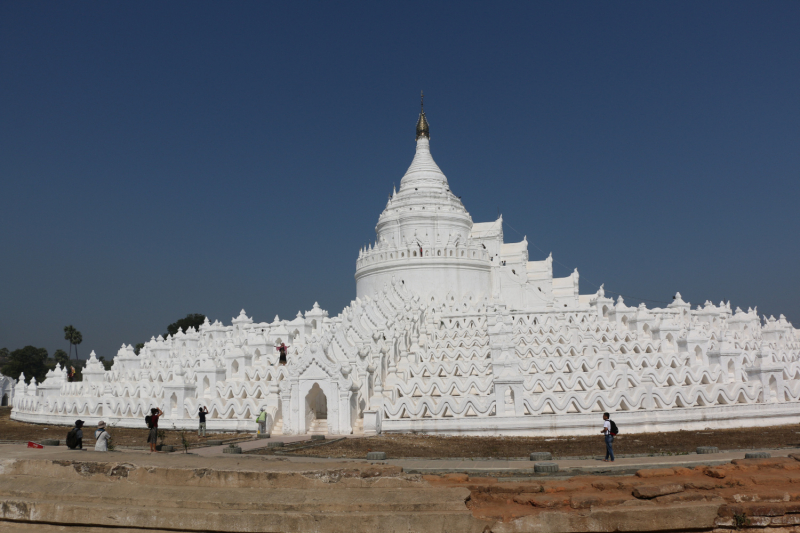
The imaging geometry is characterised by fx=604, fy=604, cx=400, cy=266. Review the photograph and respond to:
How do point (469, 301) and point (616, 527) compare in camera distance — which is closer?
point (616, 527)

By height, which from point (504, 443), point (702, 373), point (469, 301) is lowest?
point (504, 443)

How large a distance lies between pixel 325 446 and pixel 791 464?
12.2 metres

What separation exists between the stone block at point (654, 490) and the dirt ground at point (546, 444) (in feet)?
25.0

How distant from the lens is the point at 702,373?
26.2 m

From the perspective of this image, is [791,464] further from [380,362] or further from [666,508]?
[380,362]

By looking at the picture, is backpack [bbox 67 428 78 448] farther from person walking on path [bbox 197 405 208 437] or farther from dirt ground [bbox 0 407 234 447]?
person walking on path [bbox 197 405 208 437]

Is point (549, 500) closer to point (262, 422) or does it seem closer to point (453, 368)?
point (262, 422)

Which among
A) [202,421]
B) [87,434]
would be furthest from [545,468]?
[87,434]

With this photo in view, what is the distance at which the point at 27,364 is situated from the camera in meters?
69.1

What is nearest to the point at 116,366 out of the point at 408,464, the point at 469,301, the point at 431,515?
the point at 469,301

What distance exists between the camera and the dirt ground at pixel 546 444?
56.3ft

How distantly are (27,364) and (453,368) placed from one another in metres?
61.7

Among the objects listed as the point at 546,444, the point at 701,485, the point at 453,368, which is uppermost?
the point at 453,368

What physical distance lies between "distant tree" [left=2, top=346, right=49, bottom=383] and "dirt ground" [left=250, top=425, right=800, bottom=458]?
63.0 m
